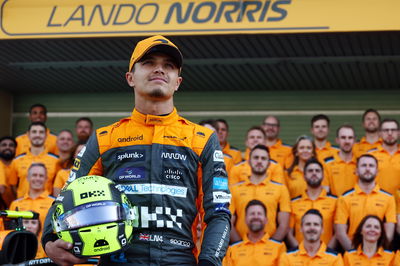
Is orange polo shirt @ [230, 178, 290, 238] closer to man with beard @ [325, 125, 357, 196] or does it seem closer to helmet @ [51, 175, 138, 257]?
man with beard @ [325, 125, 357, 196]

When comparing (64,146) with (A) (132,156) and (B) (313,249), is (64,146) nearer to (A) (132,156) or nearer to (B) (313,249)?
(B) (313,249)

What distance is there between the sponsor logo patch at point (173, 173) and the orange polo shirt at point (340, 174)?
7.18 m

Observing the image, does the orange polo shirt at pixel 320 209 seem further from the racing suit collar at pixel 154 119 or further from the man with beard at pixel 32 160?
the racing suit collar at pixel 154 119

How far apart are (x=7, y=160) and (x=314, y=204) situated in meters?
4.71

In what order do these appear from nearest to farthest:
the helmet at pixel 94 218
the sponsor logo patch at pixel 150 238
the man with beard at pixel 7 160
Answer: the helmet at pixel 94 218, the sponsor logo patch at pixel 150 238, the man with beard at pixel 7 160

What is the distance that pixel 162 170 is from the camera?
3676 millimetres

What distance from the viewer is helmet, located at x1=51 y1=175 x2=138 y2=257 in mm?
3361

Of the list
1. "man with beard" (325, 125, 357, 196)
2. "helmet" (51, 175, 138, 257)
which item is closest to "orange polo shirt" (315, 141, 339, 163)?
"man with beard" (325, 125, 357, 196)

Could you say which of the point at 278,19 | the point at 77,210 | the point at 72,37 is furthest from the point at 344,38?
the point at 77,210

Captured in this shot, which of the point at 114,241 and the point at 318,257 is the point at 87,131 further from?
the point at 114,241

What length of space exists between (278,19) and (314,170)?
1959 millimetres

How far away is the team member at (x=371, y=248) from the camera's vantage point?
30.9 ft

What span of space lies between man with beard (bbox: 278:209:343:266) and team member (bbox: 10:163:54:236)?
330 cm

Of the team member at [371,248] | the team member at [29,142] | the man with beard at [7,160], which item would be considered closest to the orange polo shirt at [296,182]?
the team member at [371,248]
